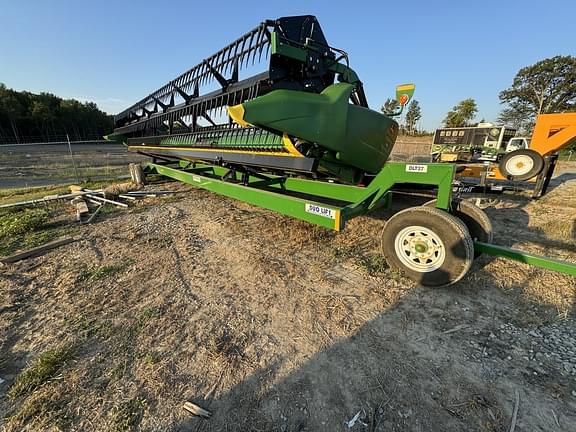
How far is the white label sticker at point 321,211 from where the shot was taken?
9.73 ft

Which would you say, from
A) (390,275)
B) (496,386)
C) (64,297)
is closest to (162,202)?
(64,297)

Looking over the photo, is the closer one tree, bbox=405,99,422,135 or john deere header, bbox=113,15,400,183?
john deere header, bbox=113,15,400,183

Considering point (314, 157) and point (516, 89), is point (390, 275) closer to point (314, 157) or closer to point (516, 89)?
point (314, 157)

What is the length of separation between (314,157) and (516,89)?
5819 centimetres

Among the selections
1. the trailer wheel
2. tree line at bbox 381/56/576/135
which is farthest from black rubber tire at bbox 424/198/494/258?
tree line at bbox 381/56/576/135

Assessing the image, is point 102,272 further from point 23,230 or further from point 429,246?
point 429,246

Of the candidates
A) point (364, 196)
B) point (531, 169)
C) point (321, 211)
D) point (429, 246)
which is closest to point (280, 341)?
point (321, 211)

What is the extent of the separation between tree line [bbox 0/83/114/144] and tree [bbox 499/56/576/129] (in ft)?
253

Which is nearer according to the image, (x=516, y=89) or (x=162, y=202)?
(x=162, y=202)

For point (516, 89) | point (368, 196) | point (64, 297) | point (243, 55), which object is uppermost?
point (516, 89)

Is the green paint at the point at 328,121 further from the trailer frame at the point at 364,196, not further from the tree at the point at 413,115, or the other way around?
the tree at the point at 413,115

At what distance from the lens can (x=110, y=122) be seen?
5341 cm

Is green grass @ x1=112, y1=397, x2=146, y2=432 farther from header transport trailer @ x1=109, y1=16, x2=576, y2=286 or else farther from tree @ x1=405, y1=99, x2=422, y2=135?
tree @ x1=405, y1=99, x2=422, y2=135

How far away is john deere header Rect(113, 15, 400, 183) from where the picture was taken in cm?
284
